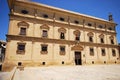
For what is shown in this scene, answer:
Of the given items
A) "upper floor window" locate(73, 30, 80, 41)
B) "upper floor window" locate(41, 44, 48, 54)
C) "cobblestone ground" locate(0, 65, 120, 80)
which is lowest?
"cobblestone ground" locate(0, 65, 120, 80)

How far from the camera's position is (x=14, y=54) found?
16766 mm

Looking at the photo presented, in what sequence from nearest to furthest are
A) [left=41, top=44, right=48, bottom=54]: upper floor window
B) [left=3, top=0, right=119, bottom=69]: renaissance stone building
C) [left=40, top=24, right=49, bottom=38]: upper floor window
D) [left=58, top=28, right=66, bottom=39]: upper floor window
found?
[left=3, top=0, right=119, bottom=69]: renaissance stone building < [left=41, top=44, right=48, bottom=54]: upper floor window < [left=40, top=24, right=49, bottom=38]: upper floor window < [left=58, top=28, right=66, bottom=39]: upper floor window

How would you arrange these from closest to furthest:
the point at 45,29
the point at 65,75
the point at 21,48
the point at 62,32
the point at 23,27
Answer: the point at 65,75, the point at 21,48, the point at 23,27, the point at 45,29, the point at 62,32

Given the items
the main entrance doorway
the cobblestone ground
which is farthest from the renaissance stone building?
the cobblestone ground

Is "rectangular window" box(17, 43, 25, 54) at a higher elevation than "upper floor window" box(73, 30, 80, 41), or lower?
lower

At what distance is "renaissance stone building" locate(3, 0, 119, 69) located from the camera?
17.6 m

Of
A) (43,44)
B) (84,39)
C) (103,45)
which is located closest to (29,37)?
(43,44)

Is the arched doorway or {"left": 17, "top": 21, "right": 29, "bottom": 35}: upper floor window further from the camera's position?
the arched doorway

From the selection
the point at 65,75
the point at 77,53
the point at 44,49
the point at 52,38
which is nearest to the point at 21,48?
the point at 44,49

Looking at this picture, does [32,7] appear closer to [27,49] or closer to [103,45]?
[27,49]

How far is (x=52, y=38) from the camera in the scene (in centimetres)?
2036

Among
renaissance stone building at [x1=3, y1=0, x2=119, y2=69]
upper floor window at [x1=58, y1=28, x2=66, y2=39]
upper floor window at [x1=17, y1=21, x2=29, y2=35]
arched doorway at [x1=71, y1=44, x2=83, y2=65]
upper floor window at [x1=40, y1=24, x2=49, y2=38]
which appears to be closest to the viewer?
renaissance stone building at [x1=3, y1=0, x2=119, y2=69]

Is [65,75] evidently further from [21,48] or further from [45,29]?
[45,29]

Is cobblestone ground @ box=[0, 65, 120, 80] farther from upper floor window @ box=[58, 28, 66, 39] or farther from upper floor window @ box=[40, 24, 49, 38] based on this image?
upper floor window @ box=[58, 28, 66, 39]
